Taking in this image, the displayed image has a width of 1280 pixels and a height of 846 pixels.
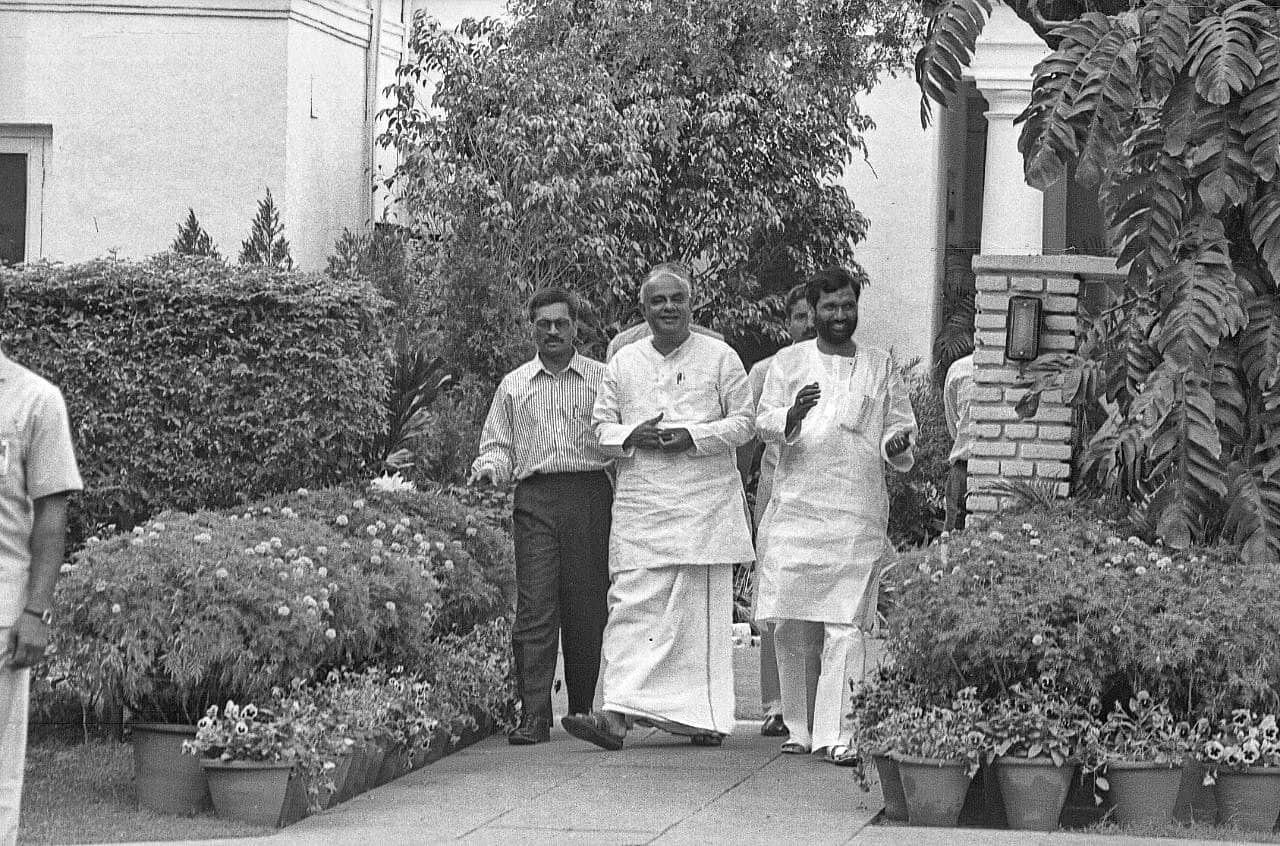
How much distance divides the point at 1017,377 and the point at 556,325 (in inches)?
79.5

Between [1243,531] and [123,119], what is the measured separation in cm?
920

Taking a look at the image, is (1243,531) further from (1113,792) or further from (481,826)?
(481,826)

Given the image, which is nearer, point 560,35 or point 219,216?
point 219,216

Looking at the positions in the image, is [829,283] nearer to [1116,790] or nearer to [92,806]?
[1116,790]

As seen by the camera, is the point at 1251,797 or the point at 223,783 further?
the point at 223,783

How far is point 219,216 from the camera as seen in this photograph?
47.1 feet

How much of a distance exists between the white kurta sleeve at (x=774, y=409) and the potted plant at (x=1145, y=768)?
79.0 inches

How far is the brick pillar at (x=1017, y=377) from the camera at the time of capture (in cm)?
902

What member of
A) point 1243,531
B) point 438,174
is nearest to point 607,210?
point 438,174

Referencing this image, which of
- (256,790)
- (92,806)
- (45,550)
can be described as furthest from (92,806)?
(45,550)

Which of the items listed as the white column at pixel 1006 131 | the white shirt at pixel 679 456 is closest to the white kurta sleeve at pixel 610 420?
the white shirt at pixel 679 456

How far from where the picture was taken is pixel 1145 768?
6.82m

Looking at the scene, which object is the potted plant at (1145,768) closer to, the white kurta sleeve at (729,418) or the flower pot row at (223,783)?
the white kurta sleeve at (729,418)

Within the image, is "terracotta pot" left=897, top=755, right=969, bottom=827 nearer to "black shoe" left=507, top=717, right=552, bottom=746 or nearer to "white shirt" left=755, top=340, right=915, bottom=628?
"white shirt" left=755, top=340, right=915, bottom=628
